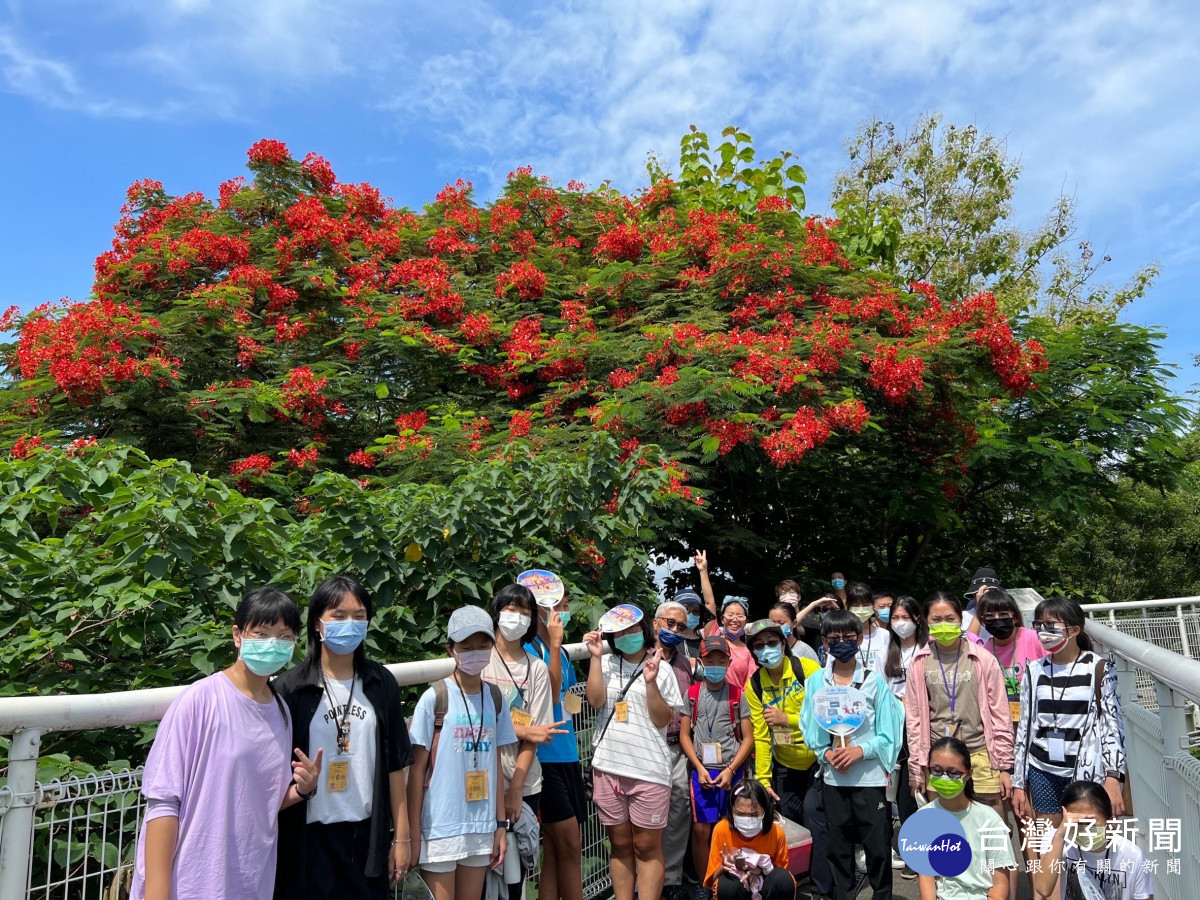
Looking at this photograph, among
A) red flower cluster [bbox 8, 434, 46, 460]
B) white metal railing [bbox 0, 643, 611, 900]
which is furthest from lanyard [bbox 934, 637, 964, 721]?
red flower cluster [bbox 8, 434, 46, 460]

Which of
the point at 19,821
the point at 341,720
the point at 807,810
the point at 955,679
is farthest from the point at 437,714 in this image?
the point at 955,679

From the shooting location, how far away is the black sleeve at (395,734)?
11.1ft

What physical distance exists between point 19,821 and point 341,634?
1.09 metres

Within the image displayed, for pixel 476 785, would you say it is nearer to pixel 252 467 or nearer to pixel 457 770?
pixel 457 770

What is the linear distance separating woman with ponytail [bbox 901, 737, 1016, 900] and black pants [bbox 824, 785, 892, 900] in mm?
605

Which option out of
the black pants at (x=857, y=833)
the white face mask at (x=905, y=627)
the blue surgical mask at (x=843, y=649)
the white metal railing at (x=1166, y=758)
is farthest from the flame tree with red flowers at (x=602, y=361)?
the white metal railing at (x=1166, y=758)

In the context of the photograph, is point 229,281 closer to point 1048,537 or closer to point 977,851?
point 977,851

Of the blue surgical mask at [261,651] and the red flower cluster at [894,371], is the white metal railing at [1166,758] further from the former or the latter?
the red flower cluster at [894,371]

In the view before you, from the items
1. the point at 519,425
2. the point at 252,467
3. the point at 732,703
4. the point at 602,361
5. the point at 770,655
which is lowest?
the point at 732,703

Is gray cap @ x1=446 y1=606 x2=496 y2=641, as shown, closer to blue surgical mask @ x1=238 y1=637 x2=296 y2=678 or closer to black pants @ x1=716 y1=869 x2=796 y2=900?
blue surgical mask @ x1=238 y1=637 x2=296 y2=678

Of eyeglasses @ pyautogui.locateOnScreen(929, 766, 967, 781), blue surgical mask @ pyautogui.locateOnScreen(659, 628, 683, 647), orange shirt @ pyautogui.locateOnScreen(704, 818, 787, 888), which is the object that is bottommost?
orange shirt @ pyautogui.locateOnScreen(704, 818, 787, 888)

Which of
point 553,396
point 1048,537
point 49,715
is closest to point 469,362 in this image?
point 553,396

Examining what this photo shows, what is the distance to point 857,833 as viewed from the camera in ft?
17.4

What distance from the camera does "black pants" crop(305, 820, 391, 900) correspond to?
10.2 feet
